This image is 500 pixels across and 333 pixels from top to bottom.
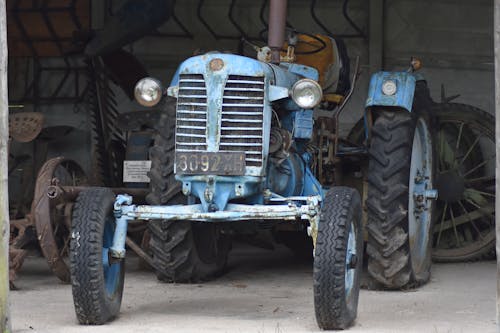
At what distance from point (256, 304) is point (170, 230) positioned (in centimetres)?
85

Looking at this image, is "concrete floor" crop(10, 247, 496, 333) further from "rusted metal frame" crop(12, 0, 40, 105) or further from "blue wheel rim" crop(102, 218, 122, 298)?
"rusted metal frame" crop(12, 0, 40, 105)

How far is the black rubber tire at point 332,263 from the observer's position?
23.3ft

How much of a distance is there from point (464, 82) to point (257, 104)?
17.2 feet

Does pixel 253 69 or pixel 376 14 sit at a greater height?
pixel 376 14

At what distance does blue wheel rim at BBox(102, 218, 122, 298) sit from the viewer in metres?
7.79

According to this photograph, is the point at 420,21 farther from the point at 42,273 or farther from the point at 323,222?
the point at 323,222

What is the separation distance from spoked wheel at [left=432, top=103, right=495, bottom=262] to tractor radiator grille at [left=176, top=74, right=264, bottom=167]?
143 inches

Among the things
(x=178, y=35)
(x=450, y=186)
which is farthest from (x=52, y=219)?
(x=178, y=35)

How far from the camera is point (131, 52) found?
13.0 meters

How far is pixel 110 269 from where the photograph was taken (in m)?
7.90

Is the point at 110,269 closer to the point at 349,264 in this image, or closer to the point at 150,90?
the point at 150,90

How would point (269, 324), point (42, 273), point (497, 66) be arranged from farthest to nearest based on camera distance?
1. point (42, 273)
2. point (269, 324)
3. point (497, 66)

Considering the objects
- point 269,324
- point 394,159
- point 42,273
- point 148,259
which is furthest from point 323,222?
point 42,273

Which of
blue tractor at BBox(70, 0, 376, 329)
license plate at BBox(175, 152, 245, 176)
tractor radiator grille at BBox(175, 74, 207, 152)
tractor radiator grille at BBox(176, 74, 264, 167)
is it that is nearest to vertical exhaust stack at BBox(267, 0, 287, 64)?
blue tractor at BBox(70, 0, 376, 329)
